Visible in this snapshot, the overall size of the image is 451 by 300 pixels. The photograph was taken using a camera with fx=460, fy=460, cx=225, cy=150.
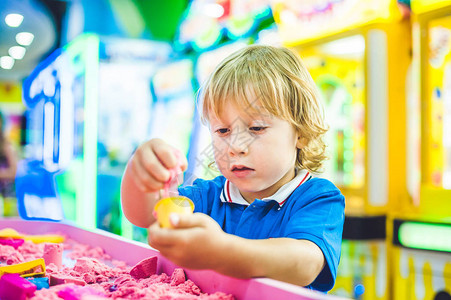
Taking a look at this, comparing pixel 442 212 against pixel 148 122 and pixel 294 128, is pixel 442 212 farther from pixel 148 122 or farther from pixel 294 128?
pixel 148 122

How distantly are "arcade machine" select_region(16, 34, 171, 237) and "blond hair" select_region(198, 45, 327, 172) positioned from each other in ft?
4.55

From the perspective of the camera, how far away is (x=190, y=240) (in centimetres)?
49

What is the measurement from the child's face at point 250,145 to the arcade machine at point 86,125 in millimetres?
1407

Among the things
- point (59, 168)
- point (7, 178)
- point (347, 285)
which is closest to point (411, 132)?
point (347, 285)

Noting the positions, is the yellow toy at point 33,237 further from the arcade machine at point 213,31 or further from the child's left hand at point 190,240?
the arcade machine at point 213,31

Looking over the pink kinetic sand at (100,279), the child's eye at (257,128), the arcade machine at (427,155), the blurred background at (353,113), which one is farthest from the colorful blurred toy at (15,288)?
the arcade machine at (427,155)

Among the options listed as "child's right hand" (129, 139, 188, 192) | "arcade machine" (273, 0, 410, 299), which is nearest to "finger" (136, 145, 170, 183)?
"child's right hand" (129, 139, 188, 192)

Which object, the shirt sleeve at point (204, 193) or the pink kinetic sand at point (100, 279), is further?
the shirt sleeve at point (204, 193)

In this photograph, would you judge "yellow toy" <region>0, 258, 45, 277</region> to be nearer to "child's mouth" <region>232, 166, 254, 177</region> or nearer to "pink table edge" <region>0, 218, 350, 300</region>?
"pink table edge" <region>0, 218, 350, 300</region>

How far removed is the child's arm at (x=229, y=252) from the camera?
50 centimetres

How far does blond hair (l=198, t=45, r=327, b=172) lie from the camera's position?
0.83 meters

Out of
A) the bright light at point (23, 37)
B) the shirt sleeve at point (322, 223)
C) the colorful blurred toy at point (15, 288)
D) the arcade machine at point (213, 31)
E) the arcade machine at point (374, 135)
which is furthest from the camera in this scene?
the arcade machine at point (213, 31)

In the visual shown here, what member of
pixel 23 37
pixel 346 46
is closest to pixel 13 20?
pixel 23 37

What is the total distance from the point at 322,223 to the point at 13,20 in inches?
73.3
